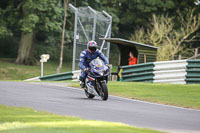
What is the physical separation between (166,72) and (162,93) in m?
4.56

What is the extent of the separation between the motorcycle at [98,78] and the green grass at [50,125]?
15.2 ft

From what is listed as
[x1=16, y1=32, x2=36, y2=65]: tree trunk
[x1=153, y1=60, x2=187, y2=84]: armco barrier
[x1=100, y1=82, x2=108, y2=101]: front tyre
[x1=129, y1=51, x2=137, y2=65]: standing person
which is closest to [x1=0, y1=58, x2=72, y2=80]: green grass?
[x1=16, y1=32, x2=36, y2=65]: tree trunk

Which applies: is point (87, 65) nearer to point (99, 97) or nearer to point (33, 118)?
point (99, 97)

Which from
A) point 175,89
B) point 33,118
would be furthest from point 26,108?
point 175,89

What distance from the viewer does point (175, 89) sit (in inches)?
755

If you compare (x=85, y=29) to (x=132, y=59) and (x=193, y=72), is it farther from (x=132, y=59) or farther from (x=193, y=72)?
(x=193, y=72)

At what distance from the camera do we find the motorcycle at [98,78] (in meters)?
14.9

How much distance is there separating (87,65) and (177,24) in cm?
3472

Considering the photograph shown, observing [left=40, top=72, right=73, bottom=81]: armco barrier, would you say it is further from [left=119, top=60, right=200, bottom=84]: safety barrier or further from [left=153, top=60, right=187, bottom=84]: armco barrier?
[left=153, top=60, right=187, bottom=84]: armco barrier

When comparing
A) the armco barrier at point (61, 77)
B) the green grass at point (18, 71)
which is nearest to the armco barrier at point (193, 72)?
the armco barrier at point (61, 77)

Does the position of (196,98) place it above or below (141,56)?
below

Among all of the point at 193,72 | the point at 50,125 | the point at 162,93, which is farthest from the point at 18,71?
the point at 50,125

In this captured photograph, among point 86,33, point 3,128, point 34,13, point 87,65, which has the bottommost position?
point 3,128

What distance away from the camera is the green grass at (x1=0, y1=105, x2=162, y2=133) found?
7906 mm
